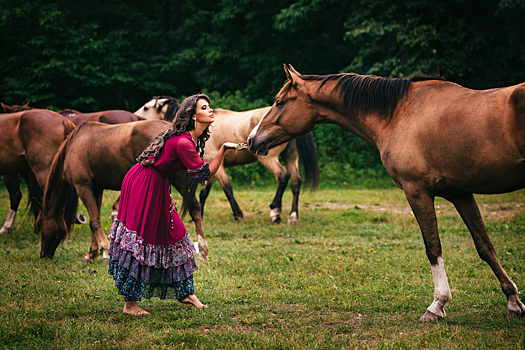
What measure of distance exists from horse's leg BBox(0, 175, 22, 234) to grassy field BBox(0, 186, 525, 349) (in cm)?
22

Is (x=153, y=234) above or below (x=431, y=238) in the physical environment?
below

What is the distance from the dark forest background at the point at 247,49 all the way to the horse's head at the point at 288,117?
1030 cm

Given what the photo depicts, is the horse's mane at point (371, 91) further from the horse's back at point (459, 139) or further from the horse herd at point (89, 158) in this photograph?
the horse herd at point (89, 158)

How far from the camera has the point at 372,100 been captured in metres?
3.82

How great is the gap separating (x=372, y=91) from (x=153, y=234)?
220cm

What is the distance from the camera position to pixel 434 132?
341cm

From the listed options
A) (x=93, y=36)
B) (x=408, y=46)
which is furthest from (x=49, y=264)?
(x=93, y=36)

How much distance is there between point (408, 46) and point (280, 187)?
815 cm

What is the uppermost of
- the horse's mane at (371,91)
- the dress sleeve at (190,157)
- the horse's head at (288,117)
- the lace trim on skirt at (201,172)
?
the horse's mane at (371,91)

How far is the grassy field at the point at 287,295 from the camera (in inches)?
128

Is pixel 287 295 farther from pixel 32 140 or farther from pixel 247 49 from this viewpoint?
pixel 247 49

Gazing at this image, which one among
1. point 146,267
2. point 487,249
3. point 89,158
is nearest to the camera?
point 487,249

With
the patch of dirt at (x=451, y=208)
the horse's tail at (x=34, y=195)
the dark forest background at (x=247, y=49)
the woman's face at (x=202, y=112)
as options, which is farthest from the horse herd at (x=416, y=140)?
the dark forest background at (x=247, y=49)

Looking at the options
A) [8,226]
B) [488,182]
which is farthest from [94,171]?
[488,182]
